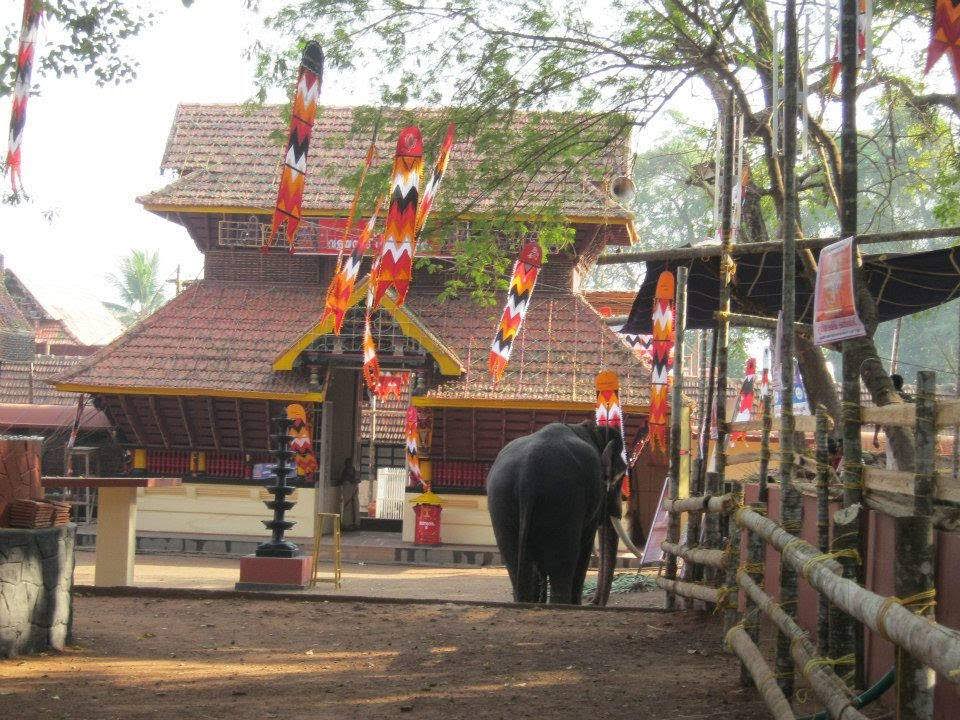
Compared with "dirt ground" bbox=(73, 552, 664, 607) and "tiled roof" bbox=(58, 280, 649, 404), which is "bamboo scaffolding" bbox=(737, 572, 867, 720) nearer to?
"dirt ground" bbox=(73, 552, 664, 607)

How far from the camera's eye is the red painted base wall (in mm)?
4645

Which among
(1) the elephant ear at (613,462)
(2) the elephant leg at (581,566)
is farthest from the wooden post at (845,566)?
(1) the elephant ear at (613,462)

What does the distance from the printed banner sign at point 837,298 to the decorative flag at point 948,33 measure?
1.05 metres

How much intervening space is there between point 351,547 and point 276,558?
6.61 metres

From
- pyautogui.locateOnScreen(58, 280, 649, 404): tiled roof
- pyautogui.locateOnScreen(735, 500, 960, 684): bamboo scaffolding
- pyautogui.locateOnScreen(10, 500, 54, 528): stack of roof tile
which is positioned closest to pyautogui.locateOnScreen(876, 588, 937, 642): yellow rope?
pyautogui.locateOnScreen(735, 500, 960, 684): bamboo scaffolding

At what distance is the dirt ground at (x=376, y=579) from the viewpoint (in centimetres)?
1425

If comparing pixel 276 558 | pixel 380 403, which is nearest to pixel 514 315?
pixel 276 558

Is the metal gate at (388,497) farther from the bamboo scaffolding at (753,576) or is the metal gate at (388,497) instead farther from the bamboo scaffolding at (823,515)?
the bamboo scaffolding at (823,515)

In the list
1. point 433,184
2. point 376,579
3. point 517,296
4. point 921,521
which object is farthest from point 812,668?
point 376,579

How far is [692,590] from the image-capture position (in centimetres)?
899

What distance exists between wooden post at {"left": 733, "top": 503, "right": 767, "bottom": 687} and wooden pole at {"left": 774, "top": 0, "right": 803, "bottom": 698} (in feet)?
1.06

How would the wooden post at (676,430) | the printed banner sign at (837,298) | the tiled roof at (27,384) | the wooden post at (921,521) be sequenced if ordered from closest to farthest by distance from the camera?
the wooden post at (921,521) → the printed banner sign at (837,298) → the wooden post at (676,430) → the tiled roof at (27,384)

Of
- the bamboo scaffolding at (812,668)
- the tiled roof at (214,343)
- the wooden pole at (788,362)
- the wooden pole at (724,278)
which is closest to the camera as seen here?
the bamboo scaffolding at (812,668)

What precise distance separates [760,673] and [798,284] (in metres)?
8.21
